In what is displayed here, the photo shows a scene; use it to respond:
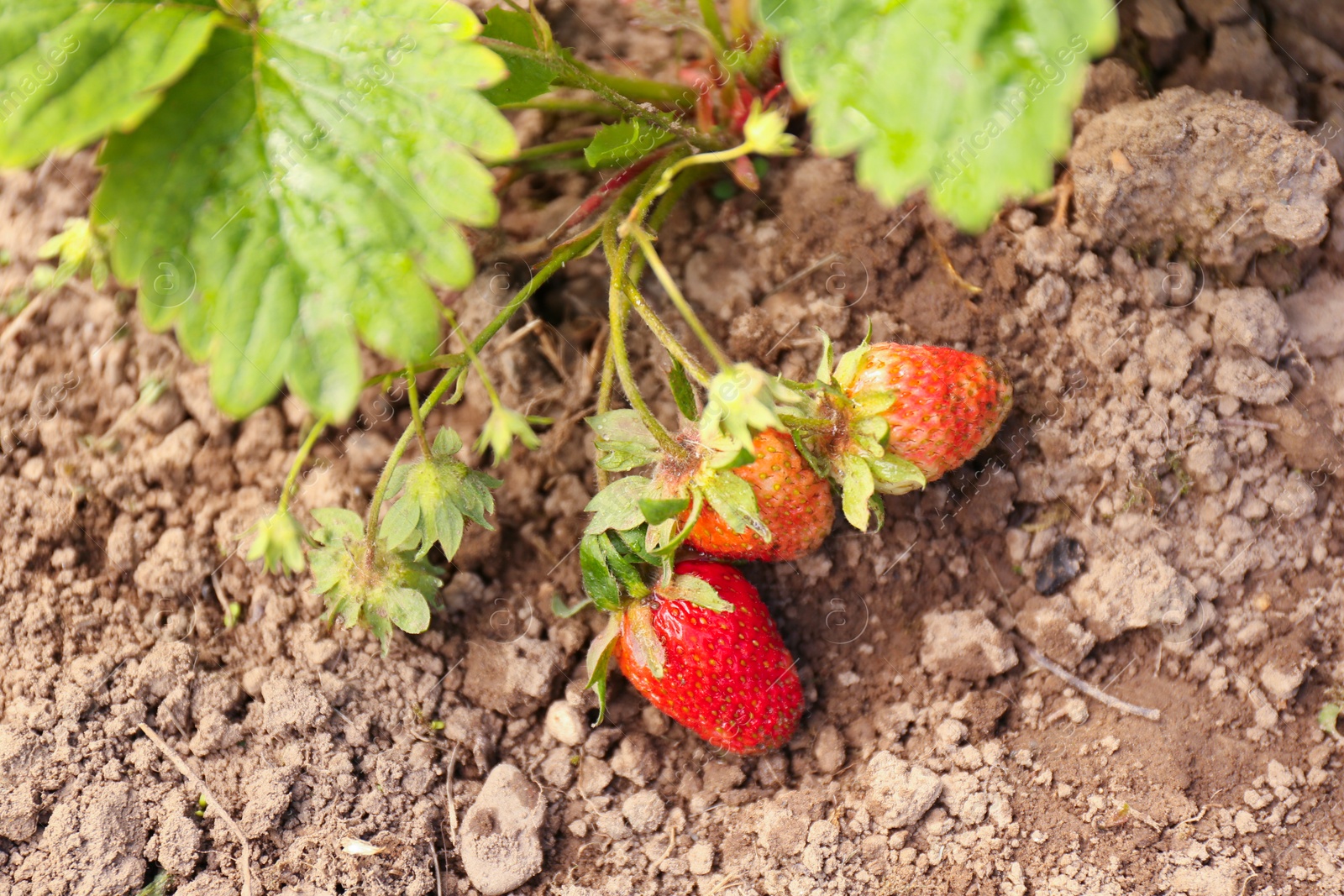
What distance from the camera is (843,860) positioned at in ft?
5.58

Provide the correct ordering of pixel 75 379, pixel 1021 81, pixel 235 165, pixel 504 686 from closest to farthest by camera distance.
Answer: pixel 1021 81 < pixel 235 165 < pixel 504 686 < pixel 75 379

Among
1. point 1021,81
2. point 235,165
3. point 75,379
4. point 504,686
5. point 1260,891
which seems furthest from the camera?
point 75,379

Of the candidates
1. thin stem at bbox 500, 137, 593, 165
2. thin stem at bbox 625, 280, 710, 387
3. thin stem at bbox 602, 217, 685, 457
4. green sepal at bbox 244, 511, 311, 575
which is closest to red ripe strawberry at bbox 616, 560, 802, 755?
thin stem at bbox 602, 217, 685, 457

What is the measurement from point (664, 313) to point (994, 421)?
0.65m

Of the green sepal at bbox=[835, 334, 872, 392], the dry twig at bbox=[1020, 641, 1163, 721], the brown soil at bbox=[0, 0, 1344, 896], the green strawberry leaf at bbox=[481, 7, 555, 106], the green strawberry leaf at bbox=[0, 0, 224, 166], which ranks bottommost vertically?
the dry twig at bbox=[1020, 641, 1163, 721]

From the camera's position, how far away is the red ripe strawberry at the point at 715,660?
1.67 meters

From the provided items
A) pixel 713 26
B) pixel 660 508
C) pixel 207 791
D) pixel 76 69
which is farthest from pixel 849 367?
pixel 207 791

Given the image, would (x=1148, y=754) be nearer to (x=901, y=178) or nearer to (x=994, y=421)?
(x=994, y=421)

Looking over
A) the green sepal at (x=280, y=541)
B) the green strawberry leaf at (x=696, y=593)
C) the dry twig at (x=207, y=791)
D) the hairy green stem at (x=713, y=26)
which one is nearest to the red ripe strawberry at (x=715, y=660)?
the green strawberry leaf at (x=696, y=593)

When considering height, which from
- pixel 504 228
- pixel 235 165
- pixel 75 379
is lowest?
pixel 504 228

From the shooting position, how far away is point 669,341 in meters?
1.58

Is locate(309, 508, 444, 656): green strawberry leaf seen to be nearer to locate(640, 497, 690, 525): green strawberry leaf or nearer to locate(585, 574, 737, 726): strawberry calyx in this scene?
locate(585, 574, 737, 726): strawberry calyx

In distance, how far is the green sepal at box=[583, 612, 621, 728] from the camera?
66.9 inches

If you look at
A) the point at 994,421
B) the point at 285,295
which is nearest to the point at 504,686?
the point at 285,295
